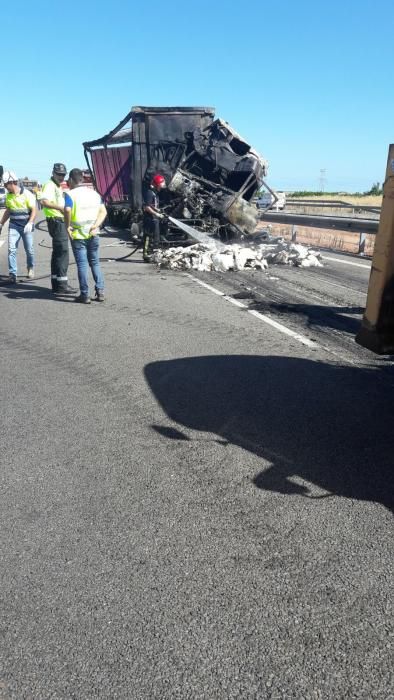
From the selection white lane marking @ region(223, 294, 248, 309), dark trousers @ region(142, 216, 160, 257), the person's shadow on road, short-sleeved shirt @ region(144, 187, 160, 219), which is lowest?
the person's shadow on road

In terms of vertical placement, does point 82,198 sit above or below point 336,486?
above

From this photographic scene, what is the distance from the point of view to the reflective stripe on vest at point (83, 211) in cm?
743

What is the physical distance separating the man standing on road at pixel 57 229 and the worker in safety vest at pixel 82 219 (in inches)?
28.1

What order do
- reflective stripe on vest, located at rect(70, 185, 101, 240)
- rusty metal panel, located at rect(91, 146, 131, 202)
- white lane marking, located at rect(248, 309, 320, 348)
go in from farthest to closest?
rusty metal panel, located at rect(91, 146, 131, 202) → reflective stripe on vest, located at rect(70, 185, 101, 240) → white lane marking, located at rect(248, 309, 320, 348)

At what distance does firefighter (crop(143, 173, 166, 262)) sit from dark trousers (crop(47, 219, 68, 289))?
353 cm

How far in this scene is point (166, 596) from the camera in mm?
2357

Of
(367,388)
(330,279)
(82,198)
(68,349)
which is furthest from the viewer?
(330,279)

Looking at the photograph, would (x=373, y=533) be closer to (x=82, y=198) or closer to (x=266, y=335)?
(x=266, y=335)

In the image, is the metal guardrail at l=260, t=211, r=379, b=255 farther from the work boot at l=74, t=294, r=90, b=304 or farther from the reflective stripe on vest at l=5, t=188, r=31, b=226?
the reflective stripe on vest at l=5, t=188, r=31, b=226

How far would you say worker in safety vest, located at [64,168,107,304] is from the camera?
7441mm

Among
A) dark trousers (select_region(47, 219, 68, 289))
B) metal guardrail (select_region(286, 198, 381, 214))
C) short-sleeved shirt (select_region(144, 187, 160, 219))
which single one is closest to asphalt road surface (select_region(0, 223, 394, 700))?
dark trousers (select_region(47, 219, 68, 289))

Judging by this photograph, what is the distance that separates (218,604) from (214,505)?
0.74 m

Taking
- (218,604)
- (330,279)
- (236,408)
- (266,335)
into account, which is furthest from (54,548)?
(330,279)

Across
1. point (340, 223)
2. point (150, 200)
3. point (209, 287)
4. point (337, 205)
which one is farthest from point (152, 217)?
point (337, 205)
